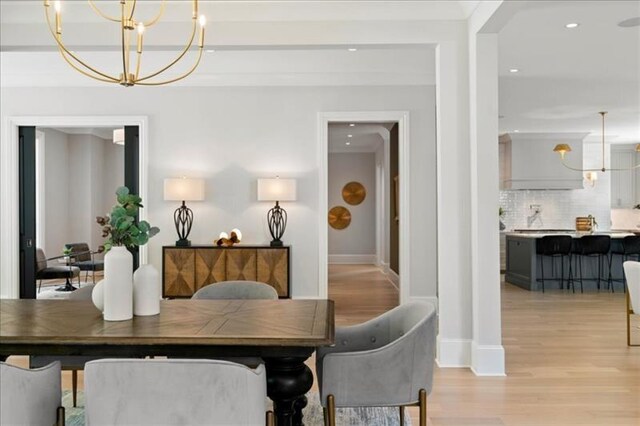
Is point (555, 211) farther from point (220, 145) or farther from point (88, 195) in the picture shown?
point (88, 195)

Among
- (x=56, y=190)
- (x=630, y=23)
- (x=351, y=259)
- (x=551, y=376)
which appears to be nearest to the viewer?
(x=551, y=376)

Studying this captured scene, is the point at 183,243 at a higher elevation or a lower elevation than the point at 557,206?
lower

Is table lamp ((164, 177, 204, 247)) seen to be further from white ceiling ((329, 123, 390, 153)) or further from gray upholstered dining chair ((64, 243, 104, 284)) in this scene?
white ceiling ((329, 123, 390, 153))

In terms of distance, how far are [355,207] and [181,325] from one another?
10.9 meters

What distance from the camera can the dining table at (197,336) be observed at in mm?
1905

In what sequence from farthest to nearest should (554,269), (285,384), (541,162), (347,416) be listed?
(541,162), (554,269), (347,416), (285,384)

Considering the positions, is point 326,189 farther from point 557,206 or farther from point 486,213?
point 557,206

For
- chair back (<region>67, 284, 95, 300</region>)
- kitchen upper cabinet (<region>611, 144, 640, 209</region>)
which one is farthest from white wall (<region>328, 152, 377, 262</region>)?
chair back (<region>67, 284, 95, 300</region>)

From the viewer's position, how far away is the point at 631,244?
306 inches

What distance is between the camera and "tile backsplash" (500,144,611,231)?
416 inches

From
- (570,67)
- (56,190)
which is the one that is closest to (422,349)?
(570,67)

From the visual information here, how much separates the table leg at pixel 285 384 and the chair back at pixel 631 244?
7.34 meters

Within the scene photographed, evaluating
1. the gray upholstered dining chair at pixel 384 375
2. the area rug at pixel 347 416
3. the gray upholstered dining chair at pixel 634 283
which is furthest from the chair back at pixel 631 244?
the gray upholstered dining chair at pixel 384 375

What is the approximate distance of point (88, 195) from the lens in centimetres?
973
